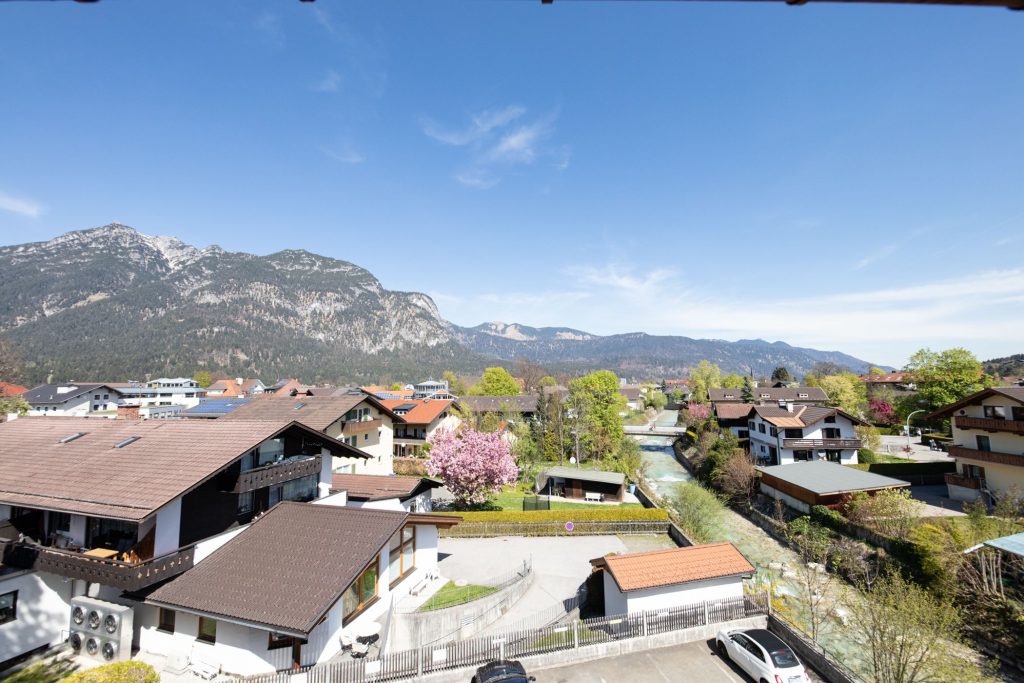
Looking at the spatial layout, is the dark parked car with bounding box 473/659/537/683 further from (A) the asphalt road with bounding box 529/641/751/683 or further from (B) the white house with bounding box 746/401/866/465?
(B) the white house with bounding box 746/401/866/465

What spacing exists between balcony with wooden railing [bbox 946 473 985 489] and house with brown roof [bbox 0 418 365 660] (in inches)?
1790

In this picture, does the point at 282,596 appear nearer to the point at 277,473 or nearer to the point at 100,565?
the point at 277,473

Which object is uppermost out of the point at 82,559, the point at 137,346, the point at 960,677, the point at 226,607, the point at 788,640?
the point at 137,346

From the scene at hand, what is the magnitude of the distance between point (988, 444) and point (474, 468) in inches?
1511

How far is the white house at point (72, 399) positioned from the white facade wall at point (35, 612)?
89363 millimetres

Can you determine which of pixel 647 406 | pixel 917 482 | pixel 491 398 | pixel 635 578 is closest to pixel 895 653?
pixel 635 578

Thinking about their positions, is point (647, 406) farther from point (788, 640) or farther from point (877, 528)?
point (788, 640)

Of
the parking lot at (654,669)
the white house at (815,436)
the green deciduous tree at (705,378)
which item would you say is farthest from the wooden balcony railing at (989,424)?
the green deciduous tree at (705,378)

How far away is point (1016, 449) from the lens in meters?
31.0

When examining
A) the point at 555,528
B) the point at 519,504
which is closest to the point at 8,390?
the point at 519,504

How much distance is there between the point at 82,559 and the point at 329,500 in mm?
9934

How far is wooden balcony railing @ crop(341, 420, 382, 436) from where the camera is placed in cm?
3888

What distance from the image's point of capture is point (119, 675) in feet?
44.2

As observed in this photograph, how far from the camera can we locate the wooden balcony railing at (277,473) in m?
18.8
